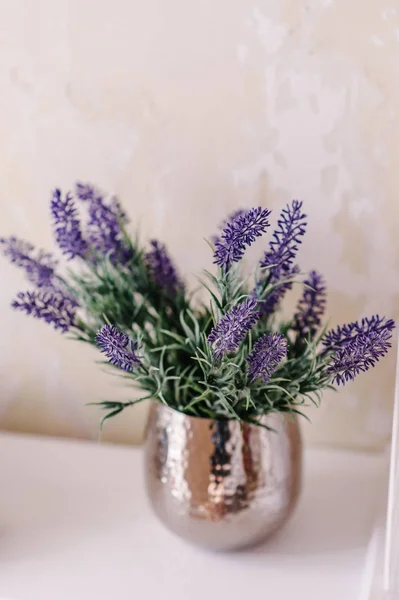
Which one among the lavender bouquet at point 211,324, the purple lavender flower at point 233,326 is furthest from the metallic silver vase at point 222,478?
the purple lavender flower at point 233,326

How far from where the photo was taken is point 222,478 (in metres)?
0.57

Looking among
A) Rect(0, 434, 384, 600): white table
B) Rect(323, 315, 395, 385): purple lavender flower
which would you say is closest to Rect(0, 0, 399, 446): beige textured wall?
Rect(0, 434, 384, 600): white table

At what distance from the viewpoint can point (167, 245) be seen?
0.75m

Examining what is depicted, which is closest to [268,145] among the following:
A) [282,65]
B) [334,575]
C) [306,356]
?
[282,65]

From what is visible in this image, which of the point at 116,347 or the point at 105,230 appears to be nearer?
the point at 116,347

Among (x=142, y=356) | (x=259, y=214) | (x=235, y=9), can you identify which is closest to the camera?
(x=259, y=214)

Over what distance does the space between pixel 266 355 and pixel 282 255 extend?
9cm

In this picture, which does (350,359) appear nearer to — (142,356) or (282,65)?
(142,356)

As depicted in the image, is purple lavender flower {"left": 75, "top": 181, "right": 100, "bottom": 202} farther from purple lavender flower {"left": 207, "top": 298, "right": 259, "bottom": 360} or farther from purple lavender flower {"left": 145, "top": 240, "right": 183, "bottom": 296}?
purple lavender flower {"left": 207, "top": 298, "right": 259, "bottom": 360}

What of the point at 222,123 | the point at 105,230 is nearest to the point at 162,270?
the point at 105,230

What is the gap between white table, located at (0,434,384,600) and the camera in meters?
0.57

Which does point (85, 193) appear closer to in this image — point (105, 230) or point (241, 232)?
point (105, 230)

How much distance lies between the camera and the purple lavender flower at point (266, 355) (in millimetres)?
478

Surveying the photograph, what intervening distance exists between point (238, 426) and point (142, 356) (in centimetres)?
10
